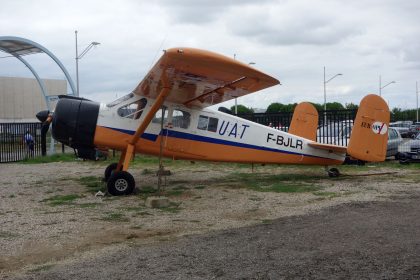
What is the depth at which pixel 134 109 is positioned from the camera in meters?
11.8

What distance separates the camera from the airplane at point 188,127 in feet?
34.4

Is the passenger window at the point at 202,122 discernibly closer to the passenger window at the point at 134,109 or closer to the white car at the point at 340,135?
the passenger window at the point at 134,109

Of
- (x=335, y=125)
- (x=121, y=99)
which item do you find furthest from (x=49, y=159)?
(x=335, y=125)

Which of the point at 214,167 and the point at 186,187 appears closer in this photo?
the point at 186,187

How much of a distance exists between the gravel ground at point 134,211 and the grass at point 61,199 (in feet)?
0.30

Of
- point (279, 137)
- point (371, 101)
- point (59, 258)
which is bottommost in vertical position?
point (59, 258)

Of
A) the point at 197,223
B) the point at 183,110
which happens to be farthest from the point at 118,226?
the point at 183,110

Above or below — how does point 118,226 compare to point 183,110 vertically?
below

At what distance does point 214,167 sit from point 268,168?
2.09 meters

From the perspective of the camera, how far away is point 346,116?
19.4 metres

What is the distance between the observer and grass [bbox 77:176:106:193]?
1170 cm

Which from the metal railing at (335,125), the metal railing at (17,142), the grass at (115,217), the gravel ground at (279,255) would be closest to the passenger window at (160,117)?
the grass at (115,217)

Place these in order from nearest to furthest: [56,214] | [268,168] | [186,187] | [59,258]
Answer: [59,258] → [56,214] → [186,187] → [268,168]

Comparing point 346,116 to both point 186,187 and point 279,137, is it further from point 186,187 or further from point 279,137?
point 186,187
